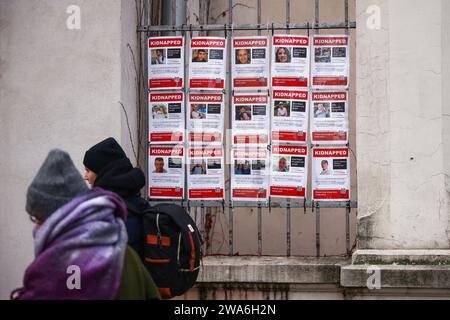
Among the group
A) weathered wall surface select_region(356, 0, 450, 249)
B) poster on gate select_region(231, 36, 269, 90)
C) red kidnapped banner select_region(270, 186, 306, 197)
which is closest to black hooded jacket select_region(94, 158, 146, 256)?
red kidnapped banner select_region(270, 186, 306, 197)

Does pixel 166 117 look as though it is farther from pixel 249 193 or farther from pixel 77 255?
pixel 77 255

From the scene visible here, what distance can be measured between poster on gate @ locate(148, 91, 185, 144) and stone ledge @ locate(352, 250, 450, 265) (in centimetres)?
167

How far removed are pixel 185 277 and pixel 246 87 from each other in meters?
2.24

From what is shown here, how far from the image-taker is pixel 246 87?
19.4 feet

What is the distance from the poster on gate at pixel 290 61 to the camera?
5.86 m

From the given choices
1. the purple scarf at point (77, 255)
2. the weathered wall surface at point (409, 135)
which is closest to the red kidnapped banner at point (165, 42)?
the weathered wall surface at point (409, 135)

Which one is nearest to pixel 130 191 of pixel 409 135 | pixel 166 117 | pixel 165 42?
pixel 166 117

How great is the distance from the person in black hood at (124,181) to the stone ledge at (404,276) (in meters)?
2.00

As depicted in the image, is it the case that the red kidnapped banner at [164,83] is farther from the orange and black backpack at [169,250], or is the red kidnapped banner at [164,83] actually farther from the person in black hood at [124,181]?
the orange and black backpack at [169,250]

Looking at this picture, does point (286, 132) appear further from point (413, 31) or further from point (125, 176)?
point (125, 176)

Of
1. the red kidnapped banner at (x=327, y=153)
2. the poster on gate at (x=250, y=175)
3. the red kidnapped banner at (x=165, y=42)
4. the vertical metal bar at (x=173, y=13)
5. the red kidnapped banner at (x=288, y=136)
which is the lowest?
the poster on gate at (x=250, y=175)

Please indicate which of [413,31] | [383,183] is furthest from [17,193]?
[413,31]

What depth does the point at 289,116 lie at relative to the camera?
19.2 ft

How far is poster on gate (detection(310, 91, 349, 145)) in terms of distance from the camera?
5816 millimetres
